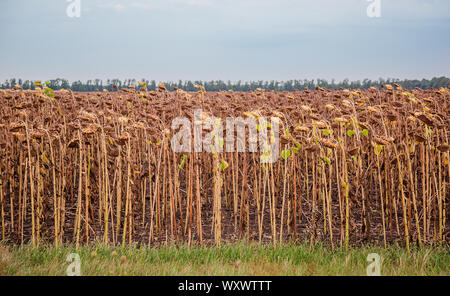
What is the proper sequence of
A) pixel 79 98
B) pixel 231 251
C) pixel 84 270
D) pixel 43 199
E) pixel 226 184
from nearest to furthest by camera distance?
pixel 84 270, pixel 231 251, pixel 43 199, pixel 226 184, pixel 79 98

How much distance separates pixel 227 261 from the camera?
425 cm

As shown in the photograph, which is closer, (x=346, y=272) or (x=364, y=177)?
(x=346, y=272)

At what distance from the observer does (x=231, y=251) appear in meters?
4.47

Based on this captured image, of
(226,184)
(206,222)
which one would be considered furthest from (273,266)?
(226,184)

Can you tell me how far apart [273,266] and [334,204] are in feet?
11.3

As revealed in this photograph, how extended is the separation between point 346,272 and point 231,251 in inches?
48.7

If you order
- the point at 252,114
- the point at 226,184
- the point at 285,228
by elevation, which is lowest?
the point at 285,228

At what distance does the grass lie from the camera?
386cm

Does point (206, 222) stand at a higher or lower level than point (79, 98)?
lower

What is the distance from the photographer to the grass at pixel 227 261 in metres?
3.86
